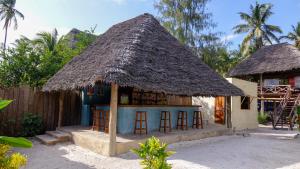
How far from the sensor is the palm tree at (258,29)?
987 inches

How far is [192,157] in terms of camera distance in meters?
6.20

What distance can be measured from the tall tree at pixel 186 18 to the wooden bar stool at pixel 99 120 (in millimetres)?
11809

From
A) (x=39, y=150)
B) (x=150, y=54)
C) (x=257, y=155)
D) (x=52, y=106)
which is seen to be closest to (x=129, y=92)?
(x=150, y=54)

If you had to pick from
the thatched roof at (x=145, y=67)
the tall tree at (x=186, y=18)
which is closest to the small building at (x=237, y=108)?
the thatched roof at (x=145, y=67)

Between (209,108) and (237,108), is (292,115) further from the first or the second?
(209,108)

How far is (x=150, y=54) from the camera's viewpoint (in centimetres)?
771

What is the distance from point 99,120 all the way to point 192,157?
3.75 metres

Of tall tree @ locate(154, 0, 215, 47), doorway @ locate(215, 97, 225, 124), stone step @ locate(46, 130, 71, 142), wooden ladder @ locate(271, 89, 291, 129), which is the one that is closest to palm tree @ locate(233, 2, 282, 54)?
tall tree @ locate(154, 0, 215, 47)

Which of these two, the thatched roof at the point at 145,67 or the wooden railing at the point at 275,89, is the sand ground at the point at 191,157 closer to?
the thatched roof at the point at 145,67

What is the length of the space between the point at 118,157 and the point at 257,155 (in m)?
3.93

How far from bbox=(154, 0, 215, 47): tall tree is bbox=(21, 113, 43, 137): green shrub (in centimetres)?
1285

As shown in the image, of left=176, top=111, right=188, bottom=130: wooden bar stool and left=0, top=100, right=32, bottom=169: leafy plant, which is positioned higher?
left=0, top=100, right=32, bottom=169: leafy plant

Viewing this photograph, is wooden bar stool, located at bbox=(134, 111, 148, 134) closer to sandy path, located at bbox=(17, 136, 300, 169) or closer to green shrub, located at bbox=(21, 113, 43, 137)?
sandy path, located at bbox=(17, 136, 300, 169)

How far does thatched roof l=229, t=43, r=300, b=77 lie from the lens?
57.4 ft
